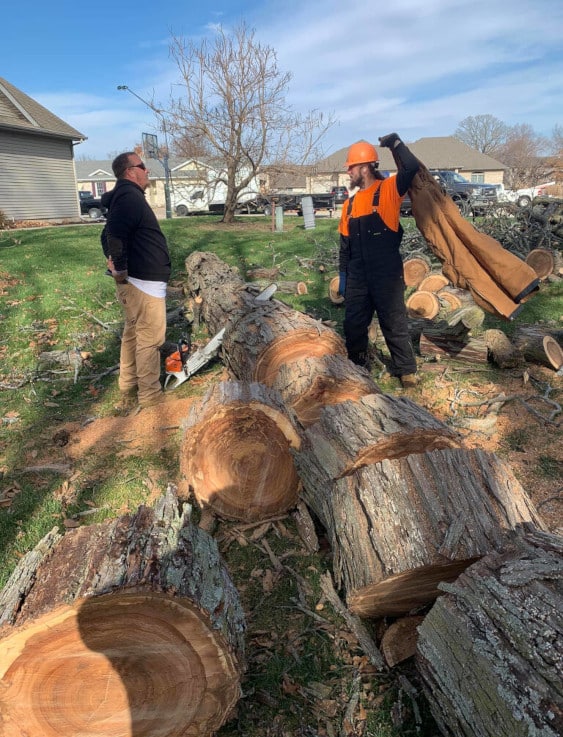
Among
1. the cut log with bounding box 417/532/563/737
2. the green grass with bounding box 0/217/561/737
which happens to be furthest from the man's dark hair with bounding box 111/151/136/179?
the cut log with bounding box 417/532/563/737

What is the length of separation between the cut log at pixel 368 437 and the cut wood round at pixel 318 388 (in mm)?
673

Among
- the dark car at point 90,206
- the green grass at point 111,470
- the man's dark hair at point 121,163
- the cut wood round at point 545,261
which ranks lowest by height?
the green grass at point 111,470

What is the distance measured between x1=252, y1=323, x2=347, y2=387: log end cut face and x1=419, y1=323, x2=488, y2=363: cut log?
196cm

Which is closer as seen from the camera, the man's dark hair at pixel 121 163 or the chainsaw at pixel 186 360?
the man's dark hair at pixel 121 163

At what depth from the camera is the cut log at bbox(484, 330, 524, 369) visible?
5.53m

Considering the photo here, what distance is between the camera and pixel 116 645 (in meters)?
1.87

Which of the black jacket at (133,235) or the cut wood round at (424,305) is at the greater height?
the black jacket at (133,235)

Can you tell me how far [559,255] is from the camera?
9.16 meters

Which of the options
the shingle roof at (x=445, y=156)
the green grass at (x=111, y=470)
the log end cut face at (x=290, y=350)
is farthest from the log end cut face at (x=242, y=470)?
the shingle roof at (x=445, y=156)

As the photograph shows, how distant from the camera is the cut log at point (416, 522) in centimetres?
215

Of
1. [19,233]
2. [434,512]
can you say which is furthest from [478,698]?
[19,233]

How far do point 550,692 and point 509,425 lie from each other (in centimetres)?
325

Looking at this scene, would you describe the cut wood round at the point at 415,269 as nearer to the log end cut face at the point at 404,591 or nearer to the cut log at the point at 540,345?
the cut log at the point at 540,345

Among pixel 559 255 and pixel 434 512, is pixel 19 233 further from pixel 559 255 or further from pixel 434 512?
pixel 434 512
